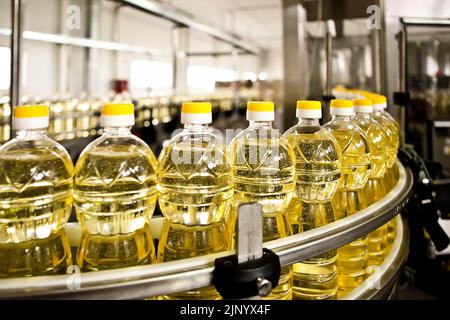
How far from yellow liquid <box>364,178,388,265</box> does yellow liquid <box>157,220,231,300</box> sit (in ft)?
1.62

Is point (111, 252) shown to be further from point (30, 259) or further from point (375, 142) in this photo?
point (375, 142)

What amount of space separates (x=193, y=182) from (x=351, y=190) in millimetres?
418

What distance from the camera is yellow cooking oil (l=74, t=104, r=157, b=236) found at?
67cm

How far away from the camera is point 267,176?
0.78 m

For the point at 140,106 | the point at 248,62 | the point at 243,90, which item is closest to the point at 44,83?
the point at 140,106

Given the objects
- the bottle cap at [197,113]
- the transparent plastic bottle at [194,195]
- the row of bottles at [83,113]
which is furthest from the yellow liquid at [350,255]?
the row of bottles at [83,113]

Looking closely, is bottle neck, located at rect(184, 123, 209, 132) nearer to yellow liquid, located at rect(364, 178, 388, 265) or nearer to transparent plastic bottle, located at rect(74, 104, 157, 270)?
transparent plastic bottle, located at rect(74, 104, 157, 270)

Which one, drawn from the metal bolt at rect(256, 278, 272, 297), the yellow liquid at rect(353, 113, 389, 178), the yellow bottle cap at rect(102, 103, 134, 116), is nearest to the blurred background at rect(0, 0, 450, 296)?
the yellow liquid at rect(353, 113, 389, 178)

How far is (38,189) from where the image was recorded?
0.62 meters

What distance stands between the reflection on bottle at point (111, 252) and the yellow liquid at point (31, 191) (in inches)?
2.5

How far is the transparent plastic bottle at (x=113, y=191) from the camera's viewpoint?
2.13 feet

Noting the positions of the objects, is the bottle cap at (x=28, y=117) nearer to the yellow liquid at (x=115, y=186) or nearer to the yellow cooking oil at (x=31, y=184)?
the yellow cooking oil at (x=31, y=184)

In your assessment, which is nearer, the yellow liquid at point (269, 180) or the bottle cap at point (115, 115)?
the bottle cap at point (115, 115)
